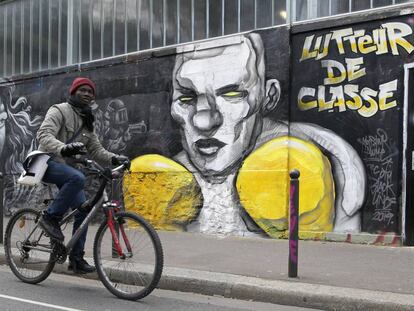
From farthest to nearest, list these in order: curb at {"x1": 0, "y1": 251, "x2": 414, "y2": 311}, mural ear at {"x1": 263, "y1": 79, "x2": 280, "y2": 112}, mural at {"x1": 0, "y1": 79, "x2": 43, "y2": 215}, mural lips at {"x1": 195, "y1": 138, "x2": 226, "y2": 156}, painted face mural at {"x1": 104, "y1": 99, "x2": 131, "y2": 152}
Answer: mural at {"x1": 0, "y1": 79, "x2": 43, "y2": 215}, painted face mural at {"x1": 104, "y1": 99, "x2": 131, "y2": 152}, mural lips at {"x1": 195, "y1": 138, "x2": 226, "y2": 156}, mural ear at {"x1": 263, "y1": 79, "x2": 280, "y2": 112}, curb at {"x1": 0, "y1": 251, "x2": 414, "y2": 311}

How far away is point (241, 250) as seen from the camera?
7.41 meters

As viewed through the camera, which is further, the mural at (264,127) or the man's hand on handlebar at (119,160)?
the mural at (264,127)

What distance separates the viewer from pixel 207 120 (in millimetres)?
9117

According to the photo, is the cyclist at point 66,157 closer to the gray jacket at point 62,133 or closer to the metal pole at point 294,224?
the gray jacket at point 62,133

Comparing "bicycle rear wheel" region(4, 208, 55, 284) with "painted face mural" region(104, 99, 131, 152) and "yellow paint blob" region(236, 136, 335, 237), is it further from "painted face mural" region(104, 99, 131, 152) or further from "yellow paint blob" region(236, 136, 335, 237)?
"painted face mural" region(104, 99, 131, 152)

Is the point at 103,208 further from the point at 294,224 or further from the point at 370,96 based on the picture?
the point at 370,96

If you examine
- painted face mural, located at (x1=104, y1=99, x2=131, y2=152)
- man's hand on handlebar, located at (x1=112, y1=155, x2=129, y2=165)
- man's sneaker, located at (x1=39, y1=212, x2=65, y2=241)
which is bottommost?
man's sneaker, located at (x1=39, y1=212, x2=65, y2=241)

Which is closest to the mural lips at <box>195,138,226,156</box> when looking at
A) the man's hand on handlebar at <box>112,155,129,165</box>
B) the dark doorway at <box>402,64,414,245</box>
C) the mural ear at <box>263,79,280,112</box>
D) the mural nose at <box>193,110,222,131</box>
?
the mural nose at <box>193,110,222,131</box>

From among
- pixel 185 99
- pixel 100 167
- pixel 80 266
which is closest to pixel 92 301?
pixel 80 266

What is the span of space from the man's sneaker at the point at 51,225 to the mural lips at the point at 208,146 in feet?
12.6

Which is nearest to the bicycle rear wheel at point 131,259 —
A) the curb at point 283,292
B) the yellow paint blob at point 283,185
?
the curb at point 283,292

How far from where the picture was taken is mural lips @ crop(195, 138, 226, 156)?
900cm

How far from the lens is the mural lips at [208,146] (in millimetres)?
9000

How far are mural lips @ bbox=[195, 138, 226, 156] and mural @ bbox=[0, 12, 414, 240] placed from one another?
0.02 m
